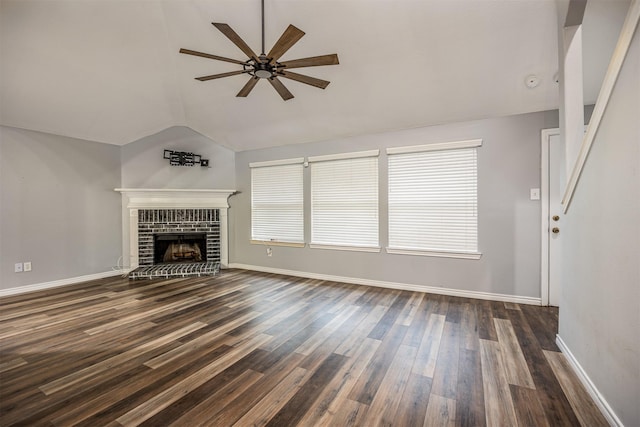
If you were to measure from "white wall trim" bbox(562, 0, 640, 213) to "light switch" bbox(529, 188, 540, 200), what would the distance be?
1.28m

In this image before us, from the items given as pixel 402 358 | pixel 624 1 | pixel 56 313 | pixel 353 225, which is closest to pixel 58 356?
pixel 56 313

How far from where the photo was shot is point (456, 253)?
363cm

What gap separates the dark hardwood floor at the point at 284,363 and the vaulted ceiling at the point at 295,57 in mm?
2479

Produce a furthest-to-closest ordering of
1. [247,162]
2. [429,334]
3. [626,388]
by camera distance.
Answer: [247,162] < [429,334] < [626,388]

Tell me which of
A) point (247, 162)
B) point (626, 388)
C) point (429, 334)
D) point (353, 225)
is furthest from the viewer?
point (247, 162)

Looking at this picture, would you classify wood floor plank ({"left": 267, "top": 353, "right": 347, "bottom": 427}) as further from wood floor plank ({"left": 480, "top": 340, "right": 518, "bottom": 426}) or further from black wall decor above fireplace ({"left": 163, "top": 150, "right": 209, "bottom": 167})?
black wall decor above fireplace ({"left": 163, "top": 150, "right": 209, "bottom": 167})

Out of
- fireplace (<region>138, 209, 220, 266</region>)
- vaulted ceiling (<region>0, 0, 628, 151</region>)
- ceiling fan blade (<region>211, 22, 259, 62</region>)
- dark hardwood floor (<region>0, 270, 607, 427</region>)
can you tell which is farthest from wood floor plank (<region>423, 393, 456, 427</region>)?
fireplace (<region>138, 209, 220, 266</region>)

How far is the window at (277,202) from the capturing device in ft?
15.9

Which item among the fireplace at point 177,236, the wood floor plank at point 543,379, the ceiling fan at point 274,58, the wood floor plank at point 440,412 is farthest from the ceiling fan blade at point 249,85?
the fireplace at point 177,236

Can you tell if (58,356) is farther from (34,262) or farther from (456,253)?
(456,253)

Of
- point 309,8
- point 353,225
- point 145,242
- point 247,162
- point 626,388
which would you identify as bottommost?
point 626,388

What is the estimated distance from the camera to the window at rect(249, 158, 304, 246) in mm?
4852

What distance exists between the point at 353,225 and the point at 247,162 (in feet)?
8.15

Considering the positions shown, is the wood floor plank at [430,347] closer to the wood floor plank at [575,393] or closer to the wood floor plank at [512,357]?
the wood floor plank at [512,357]
